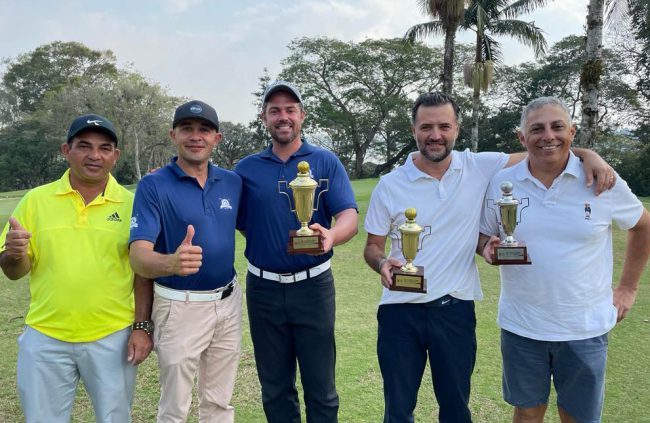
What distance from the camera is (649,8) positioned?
87.9 ft

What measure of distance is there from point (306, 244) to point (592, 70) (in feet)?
30.7

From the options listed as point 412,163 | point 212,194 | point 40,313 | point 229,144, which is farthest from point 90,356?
point 229,144

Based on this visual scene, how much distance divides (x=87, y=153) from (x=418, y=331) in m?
2.18

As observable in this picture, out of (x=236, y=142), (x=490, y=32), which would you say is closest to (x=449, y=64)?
(x=490, y=32)

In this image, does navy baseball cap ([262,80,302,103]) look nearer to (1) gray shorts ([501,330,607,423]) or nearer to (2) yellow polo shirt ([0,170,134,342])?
(2) yellow polo shirt ([0,170,134,342])

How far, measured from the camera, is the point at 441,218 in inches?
112

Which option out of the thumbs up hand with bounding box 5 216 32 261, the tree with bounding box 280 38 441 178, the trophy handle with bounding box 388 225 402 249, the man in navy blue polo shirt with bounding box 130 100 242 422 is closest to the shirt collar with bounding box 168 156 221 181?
the man in navy blue polo shirt with bounding box 130 100 242 422

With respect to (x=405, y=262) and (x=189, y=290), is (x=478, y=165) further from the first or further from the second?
(x=189, y=290)

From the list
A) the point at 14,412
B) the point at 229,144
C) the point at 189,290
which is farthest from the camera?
the point at 229,144

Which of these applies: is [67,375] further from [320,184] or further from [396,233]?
[396,233]

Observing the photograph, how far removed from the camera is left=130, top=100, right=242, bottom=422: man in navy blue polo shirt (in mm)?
2906

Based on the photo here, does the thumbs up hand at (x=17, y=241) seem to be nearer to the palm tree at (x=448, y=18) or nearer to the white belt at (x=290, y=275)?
the white belt at (x=290, y=275)

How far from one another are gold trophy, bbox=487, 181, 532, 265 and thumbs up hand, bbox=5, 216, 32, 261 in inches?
98.3

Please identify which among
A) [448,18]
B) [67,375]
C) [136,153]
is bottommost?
[67,375]
